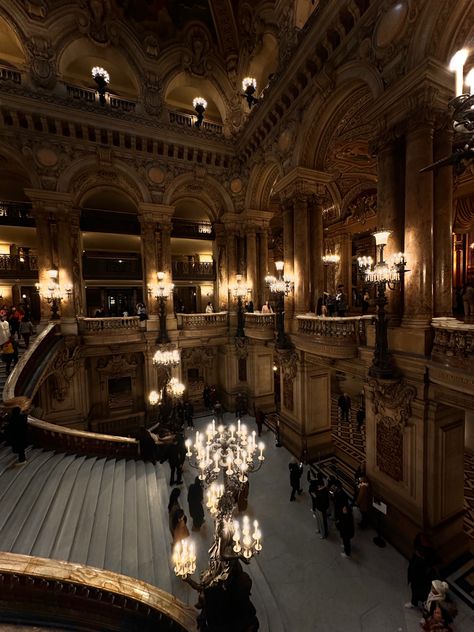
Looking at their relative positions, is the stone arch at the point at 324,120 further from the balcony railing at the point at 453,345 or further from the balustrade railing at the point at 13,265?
the balustrade railing at the point at 13,265

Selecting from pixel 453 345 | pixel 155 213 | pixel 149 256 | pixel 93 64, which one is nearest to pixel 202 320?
pixel 149 256

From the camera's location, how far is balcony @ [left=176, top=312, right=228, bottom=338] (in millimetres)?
13219

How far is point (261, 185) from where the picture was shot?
1296 cm

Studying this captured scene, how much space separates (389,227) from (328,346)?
10.5 ft

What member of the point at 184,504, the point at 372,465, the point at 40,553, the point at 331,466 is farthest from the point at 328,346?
the point at 40,553

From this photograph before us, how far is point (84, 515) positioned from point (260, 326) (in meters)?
8.30

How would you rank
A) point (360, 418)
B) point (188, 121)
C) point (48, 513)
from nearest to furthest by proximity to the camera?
point (48, 513)
point (360, 418)
point (188, 121)

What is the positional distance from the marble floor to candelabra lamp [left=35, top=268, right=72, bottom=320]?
890 centimetres

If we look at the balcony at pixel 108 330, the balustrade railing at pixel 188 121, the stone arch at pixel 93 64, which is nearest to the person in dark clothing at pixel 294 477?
the balcony at pixel 108 330

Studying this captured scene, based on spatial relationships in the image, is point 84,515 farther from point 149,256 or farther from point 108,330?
point 149,256

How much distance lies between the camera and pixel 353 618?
4.62m

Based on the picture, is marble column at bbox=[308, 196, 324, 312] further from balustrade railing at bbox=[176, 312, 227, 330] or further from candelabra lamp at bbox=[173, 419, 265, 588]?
candelabra lamp at bbox=[173, 419, 265, 588]

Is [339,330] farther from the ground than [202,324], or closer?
farther from the ground

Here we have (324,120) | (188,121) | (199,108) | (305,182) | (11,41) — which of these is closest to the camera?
(324,120)
